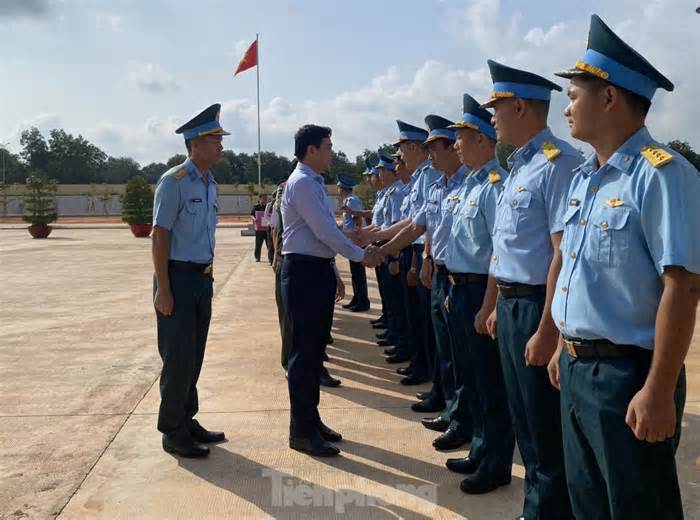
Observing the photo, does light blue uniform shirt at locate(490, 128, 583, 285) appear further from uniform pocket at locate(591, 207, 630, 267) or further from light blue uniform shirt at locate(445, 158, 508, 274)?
uniform pocket at locate(591, 207, 630, 267)

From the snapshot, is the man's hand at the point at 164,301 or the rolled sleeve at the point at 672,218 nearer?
the rolled sleeve at the point at 672,218

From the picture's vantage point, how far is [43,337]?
696 cm

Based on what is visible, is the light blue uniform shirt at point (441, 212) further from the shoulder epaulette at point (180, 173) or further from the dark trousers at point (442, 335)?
the shoulder epaulette at point (180, 173)

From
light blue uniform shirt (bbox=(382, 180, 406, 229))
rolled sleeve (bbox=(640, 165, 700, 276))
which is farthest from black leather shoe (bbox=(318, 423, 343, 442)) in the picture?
light blue uniform shirt (bbox=(382, 180, 406, 229))

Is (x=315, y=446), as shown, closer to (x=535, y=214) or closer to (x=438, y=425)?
(x=438, y=425)

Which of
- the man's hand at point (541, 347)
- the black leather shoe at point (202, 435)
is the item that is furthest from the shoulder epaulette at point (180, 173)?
the man's hand at point (541, 347)

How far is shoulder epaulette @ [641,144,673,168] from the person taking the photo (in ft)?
5.83

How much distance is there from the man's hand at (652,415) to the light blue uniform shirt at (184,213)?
2.70m

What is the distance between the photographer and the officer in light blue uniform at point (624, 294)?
5.66 feet

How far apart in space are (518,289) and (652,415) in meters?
1.03

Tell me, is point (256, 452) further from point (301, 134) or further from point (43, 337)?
point (43, 337)

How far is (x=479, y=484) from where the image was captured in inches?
127

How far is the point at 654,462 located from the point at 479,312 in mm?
1452

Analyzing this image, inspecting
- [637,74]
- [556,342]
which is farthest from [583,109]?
[556,342]
